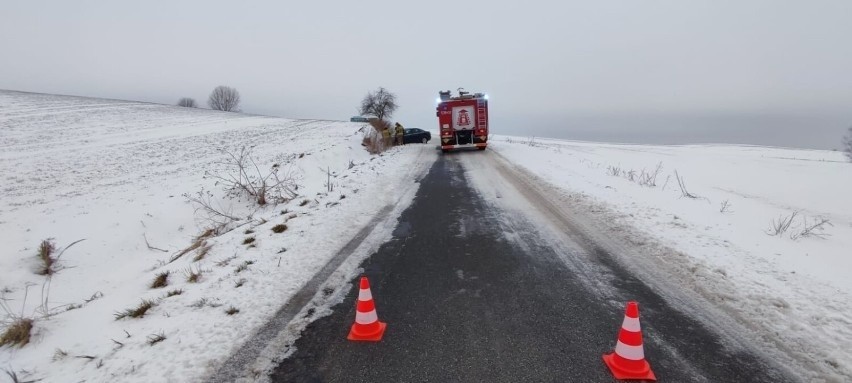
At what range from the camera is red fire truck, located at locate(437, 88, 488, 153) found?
21.8 meters

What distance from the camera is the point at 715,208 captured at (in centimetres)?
822

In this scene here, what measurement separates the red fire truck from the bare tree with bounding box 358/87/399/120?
128 ft

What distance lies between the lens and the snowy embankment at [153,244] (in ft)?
11.3

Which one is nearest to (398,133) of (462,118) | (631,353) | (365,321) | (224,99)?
(462,118)

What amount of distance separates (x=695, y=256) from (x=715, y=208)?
372 centimetres

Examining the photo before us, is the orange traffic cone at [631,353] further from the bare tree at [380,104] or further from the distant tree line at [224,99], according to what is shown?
the distant tree line at [224,99]

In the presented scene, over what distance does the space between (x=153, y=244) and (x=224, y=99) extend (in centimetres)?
10053

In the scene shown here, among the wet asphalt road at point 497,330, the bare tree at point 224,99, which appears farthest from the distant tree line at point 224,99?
Answer: the wet asphalt road at point 497,330

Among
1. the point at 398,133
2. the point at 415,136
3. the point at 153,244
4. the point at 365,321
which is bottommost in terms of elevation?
the point at 153,244

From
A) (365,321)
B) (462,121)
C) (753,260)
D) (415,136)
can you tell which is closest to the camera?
(365,321)

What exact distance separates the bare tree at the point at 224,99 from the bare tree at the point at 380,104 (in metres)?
49.9

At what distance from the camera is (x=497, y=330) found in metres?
3.58

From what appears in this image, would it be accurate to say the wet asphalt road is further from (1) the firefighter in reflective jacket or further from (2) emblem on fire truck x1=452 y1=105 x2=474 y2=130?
(1) the firefighter in reflective jacket

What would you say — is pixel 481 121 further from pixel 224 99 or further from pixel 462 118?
pixel 224 99
